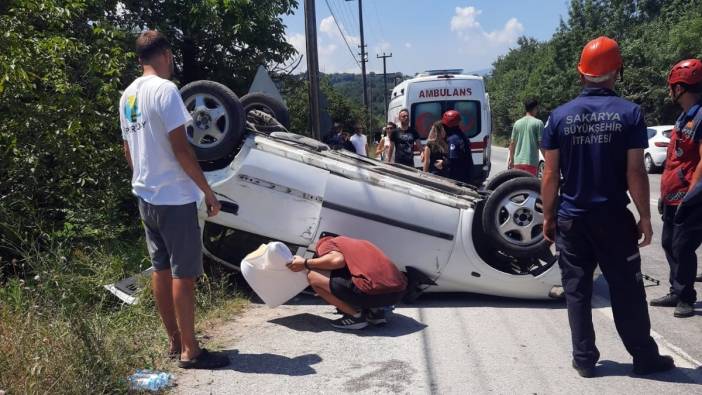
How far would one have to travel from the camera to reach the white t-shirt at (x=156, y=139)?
364 cm

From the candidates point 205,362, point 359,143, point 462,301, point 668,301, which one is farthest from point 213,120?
point 359,143

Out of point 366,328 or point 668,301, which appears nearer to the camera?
point 366,328

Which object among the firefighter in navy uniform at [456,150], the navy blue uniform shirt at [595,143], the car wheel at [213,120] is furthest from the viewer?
the firefighter in navy uniform at [456,150]

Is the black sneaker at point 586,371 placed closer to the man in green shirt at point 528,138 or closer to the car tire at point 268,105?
the car tire at point 268,105

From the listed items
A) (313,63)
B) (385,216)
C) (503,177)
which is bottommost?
(385,216)

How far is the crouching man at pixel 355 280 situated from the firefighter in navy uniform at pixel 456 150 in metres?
3.20

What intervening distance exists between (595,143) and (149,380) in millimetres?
2863

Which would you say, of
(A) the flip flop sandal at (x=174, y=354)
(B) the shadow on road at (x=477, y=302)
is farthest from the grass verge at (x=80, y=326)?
(B) the shadow on road at (x=477, y=302)

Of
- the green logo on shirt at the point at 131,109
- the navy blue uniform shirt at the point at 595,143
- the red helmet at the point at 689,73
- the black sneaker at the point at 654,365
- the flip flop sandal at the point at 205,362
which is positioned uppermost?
the red helmet at the point at 689,73

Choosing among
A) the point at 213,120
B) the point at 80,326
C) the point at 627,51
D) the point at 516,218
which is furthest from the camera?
the point at 627,51

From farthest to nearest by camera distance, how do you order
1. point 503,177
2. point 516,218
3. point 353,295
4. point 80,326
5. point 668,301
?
point 503,177 → point 516,218 → point 668,301 → point 353,295 → point 80,326

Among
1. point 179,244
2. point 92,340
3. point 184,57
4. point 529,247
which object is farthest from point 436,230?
point 184,57

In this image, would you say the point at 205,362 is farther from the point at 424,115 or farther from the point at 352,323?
the point at 424,115

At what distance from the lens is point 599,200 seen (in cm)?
363
